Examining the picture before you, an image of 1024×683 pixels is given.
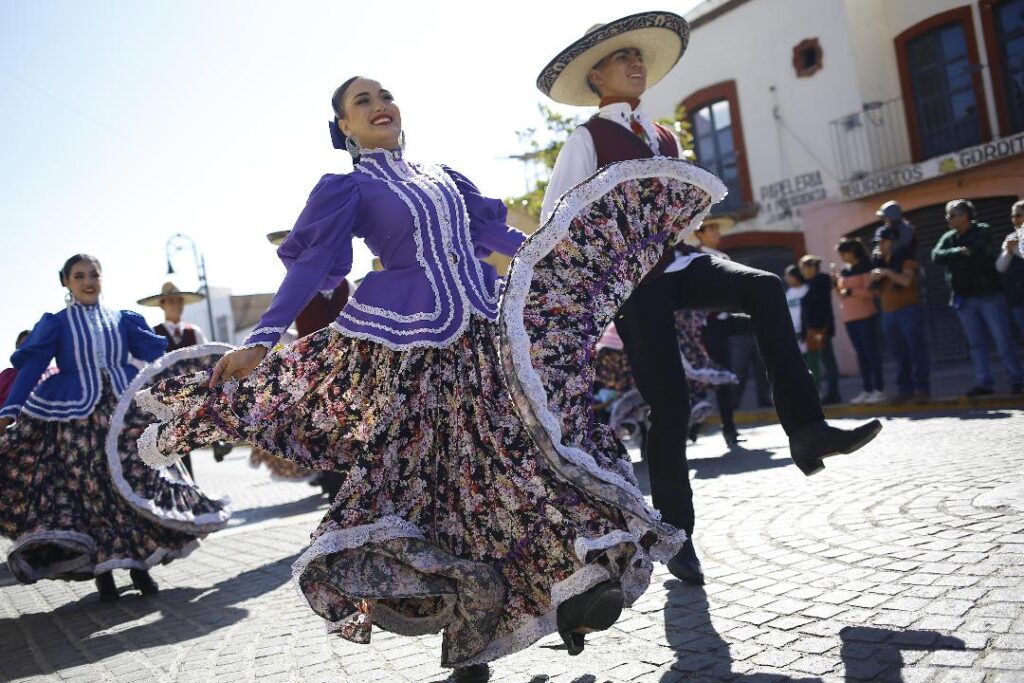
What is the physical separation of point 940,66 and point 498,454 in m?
17.2

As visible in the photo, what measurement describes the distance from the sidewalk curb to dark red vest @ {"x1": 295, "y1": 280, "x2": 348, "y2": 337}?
5.45 m

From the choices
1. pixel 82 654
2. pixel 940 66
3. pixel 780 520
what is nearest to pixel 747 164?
pixel 940 66

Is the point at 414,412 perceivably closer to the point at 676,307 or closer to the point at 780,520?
the point at 676,307

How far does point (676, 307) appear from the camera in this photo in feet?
12.8

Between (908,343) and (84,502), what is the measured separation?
8.65m

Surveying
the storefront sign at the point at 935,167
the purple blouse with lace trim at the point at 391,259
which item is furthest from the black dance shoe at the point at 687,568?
the storefront sign at the point at 935,167

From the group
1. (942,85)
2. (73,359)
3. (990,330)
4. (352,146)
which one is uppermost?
(942,85)

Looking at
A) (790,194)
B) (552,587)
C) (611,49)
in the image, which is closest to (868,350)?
(790,194)

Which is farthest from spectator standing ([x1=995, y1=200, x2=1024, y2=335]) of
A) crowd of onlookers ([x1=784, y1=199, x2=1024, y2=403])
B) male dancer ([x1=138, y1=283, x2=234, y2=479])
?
male dancer ([x1=138, y1=283, x2=234, y2=479])

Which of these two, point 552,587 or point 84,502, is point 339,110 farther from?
point 84,502

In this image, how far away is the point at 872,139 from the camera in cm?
1781

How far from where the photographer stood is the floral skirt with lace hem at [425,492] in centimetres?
277

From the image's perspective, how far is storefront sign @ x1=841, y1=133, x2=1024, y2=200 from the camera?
51.0 ft

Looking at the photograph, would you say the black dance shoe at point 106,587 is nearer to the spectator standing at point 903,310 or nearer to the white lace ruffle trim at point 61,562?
the white lace ruffle trim at point 61,562
